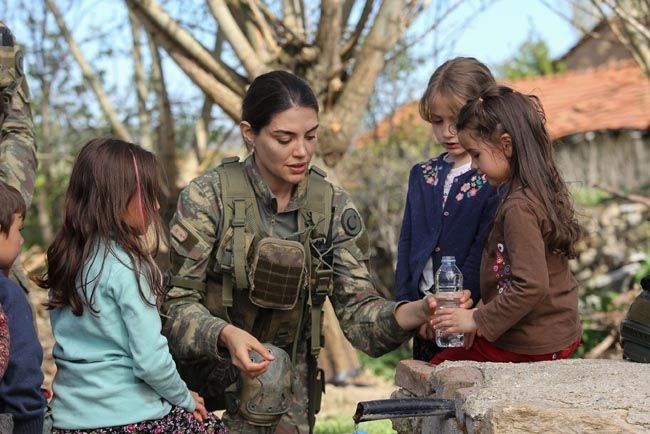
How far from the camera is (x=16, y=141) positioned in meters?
4.21

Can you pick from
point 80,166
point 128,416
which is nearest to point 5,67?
point 80,166

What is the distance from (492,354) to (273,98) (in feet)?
4.57

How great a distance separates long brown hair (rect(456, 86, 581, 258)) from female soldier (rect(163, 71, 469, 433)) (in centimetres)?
60

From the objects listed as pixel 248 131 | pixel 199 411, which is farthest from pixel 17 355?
pixel 248 131

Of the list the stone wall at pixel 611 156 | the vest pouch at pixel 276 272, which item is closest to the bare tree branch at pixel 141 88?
the vest pouch at pixel 276 272

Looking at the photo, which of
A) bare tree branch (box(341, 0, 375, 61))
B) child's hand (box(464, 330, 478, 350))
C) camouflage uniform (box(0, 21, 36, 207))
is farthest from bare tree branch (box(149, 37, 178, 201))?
child's hand (box(464, 330, 478, 350))

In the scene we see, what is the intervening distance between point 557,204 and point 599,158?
15.5m

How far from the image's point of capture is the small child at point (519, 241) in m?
3.50

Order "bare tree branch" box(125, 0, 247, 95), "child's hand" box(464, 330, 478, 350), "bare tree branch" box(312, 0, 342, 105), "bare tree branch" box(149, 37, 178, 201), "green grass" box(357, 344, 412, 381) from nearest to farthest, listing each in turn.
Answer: "child's hand" box(464, 330, 478, 350) → "bare tree branch" box(312, 0, 342, 105) → "bare tree branch" box(125, 0, 247, 95) → "bare tree branch" box(149, 37, 178, 201) → "green grass" box(357, 344, 412, 381)

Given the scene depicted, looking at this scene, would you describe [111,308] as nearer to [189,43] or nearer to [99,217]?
[99,217]

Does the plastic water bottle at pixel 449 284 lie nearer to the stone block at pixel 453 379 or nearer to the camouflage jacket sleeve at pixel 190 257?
the stone block at pixel 453 379

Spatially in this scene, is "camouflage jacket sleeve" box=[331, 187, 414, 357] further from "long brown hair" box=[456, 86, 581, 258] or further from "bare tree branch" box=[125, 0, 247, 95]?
"bare tree branch" box=[125, 0, 247, 95]

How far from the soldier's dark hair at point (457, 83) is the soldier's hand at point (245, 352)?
1307 millimetres

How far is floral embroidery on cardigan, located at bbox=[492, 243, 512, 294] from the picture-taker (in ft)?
12.0
